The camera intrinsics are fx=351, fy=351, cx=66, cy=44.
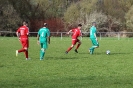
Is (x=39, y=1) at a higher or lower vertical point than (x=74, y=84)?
higher

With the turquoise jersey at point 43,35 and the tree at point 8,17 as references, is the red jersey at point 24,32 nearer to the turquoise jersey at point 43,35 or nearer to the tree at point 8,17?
the turquoise jersey at point 43,35

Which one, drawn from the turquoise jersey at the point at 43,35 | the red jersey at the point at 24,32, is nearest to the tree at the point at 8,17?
the red jersey at the point at 24,32

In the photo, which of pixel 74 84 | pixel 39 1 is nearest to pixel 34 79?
pixel 74 84

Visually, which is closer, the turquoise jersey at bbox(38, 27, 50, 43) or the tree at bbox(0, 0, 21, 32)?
the turquoise jersey at bbox(38, 27, 50, 43)

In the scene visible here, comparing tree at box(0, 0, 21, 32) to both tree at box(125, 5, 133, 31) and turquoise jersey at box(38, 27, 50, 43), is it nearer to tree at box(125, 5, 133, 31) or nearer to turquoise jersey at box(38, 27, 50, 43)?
tree at box(125, 5, 133, 31)

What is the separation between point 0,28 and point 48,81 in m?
52.7

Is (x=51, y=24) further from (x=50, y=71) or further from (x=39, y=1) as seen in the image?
(x=50, y=71)

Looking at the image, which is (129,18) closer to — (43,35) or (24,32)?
(43,35)

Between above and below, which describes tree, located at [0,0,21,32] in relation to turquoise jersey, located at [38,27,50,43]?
above

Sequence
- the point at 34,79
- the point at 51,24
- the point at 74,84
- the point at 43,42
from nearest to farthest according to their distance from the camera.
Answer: the point at 74,84
the point at 34,79
the point at 43,42
the point at 51,24

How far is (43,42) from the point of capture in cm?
1736

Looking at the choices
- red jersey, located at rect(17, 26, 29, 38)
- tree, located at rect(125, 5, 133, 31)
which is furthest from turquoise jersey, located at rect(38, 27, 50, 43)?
tree, located at rect(125, 5, 133, 31)

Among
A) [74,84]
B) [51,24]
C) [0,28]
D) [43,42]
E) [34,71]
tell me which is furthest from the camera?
[51,24]

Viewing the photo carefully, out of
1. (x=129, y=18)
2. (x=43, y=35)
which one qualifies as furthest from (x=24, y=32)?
(x=129, y=18)
